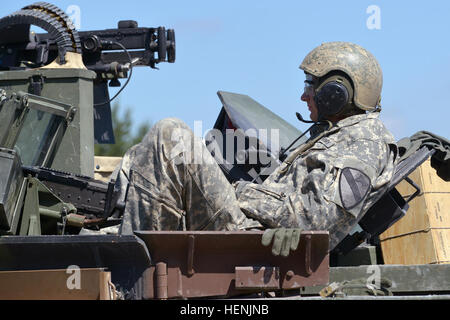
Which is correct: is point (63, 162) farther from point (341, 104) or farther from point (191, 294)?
point (191, 294)

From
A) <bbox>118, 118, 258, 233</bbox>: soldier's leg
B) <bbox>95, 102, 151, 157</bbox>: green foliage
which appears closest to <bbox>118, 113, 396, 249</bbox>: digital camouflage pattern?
<bbox>118, 118, 258, 233</bbox>: soldier's leg

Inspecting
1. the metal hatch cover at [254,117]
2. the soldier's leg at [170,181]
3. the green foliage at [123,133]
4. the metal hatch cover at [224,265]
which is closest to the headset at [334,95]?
the metal hatch cover at [254,117]

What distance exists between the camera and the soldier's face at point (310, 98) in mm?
5059

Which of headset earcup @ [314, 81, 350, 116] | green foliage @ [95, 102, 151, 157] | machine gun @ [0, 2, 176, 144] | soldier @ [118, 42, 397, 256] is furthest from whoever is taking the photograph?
green foliage @ [95, 102, 151, 157]

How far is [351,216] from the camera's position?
4.29m

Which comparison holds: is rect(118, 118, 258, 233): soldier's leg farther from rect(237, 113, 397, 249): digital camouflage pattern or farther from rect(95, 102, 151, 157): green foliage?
rect(95, 102, 151, 157): green foliage

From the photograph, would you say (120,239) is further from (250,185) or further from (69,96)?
(69,96)

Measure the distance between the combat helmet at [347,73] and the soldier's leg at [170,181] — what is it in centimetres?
129

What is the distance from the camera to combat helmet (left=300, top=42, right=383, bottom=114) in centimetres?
491

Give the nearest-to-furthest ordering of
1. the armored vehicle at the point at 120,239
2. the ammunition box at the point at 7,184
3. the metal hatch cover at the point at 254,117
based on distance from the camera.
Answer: the armored vehicle at the point at 120,239 → the ammunition box at the point at 7,184 → the metal hatch cover at the point at 254,117

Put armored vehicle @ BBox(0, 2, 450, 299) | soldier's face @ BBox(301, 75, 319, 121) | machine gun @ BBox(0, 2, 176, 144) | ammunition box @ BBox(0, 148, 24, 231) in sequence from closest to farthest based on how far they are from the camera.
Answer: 1. armored vehicle @ BBox(0, 2, 450, 299)
2. ammunition box @ BBox(0, 148, 24, 231)
3. soldier's face @ BBox(301, 75, 319, 121)
4. machine gun @ BBox(0, 2, 176, 144)

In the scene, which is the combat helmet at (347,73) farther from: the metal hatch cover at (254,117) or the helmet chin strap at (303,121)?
the metal hatch cover at (254,117)

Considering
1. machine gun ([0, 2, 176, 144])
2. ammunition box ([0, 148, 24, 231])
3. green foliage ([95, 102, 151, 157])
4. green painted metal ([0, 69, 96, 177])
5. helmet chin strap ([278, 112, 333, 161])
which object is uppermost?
green foliage ([95, 102, 151, 157])

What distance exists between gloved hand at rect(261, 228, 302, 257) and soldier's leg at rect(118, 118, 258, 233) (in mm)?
545
